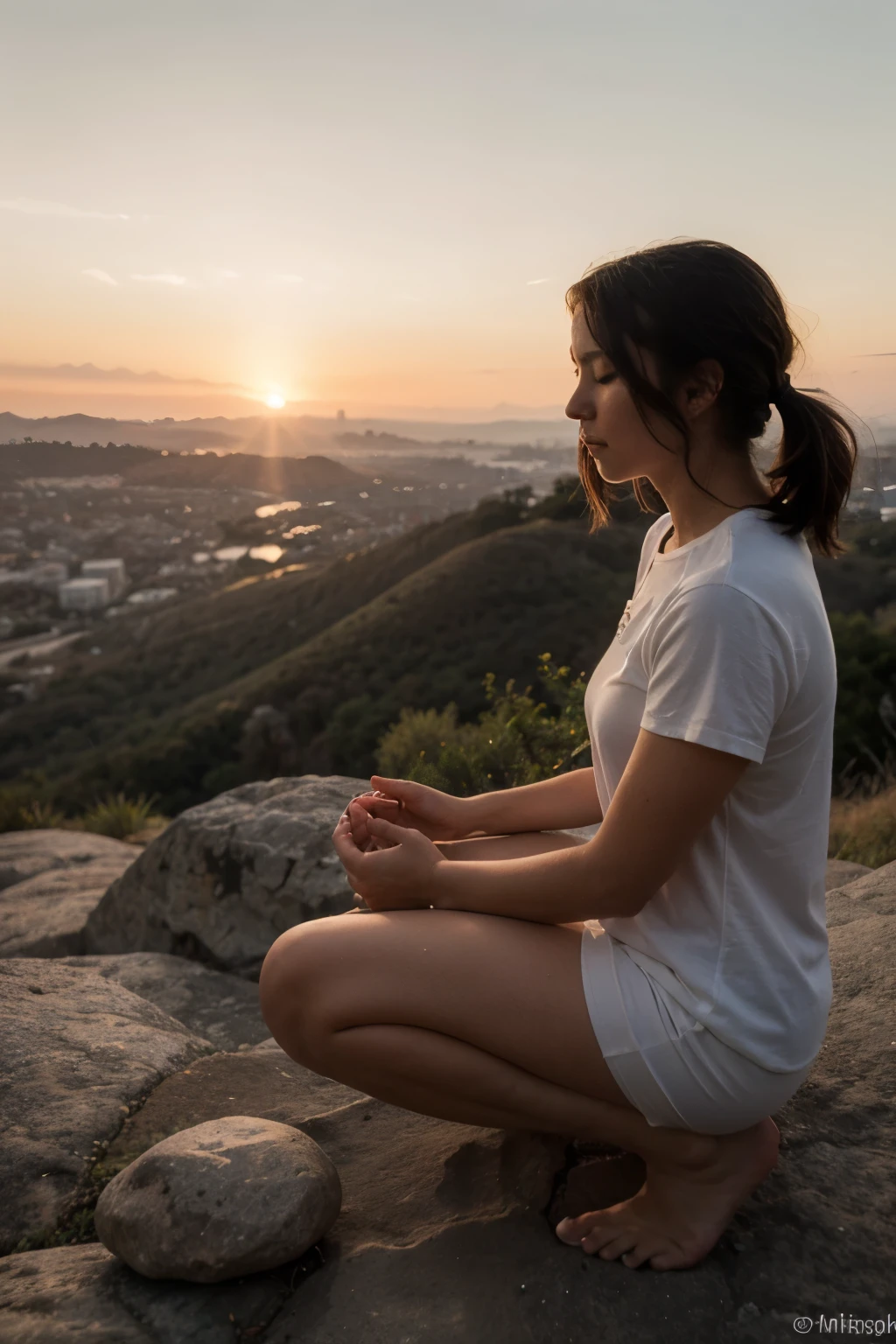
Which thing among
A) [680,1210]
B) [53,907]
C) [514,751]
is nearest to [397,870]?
[680,1210]

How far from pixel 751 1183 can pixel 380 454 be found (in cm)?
1376

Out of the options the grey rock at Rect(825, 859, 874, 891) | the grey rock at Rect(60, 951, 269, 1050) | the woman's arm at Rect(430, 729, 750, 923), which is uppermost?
the woman's arm at Rect(430, 729, 750, 923)

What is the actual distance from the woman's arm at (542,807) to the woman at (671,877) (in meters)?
0.38

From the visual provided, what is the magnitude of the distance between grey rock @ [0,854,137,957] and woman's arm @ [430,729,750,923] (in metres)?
3.58

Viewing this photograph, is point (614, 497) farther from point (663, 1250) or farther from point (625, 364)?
point (663, 1250)

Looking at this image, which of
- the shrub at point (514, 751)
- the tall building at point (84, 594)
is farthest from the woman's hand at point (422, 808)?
the tall building at point (84, 594)

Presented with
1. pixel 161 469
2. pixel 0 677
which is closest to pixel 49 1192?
pixel 161 469

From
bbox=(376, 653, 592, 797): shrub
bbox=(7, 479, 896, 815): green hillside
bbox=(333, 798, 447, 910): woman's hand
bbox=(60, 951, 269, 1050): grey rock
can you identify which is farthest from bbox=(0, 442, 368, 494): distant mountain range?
bbox=(333, 798, 447, 910): woman's hand

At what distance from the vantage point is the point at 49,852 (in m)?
6.43

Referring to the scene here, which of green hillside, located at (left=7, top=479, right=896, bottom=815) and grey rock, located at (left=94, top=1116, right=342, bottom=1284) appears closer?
grey rock, located at (left=94, top=1116, right=342, bottom=1284)

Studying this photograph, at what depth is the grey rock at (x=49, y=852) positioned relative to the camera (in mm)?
6082

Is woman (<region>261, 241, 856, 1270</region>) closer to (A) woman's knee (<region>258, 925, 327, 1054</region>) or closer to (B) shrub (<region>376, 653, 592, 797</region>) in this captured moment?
(A) woman's knee (<region>258, 925, 327, 1054</region>)

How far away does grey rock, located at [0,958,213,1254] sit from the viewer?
216 cm

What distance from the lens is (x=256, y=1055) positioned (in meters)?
2.95
